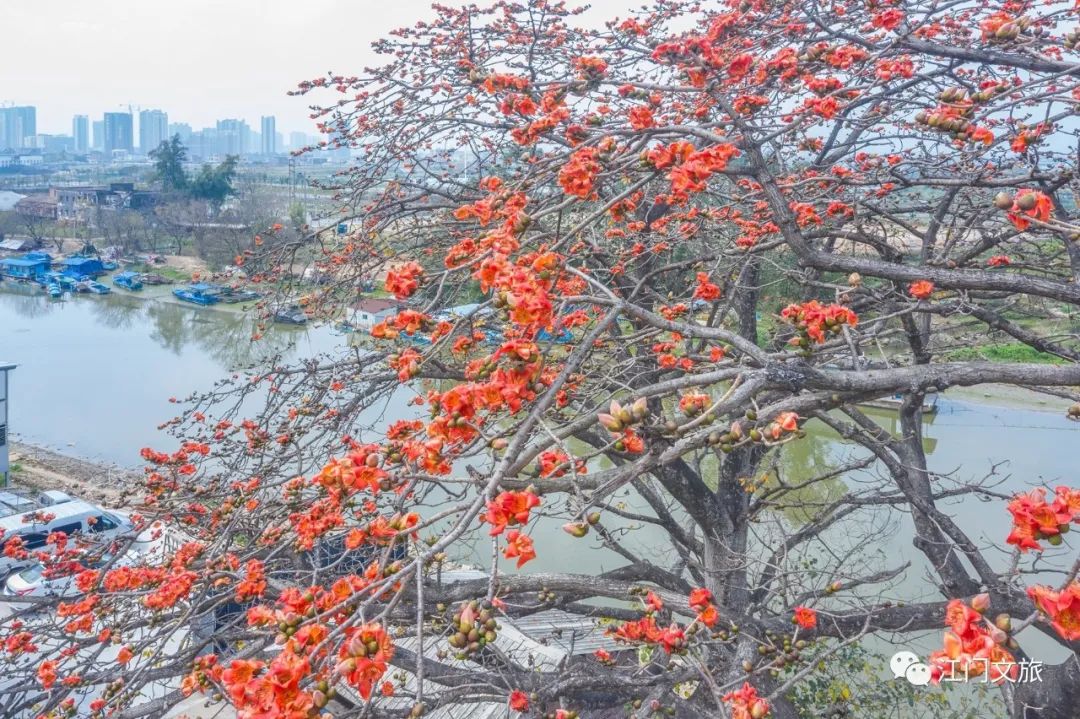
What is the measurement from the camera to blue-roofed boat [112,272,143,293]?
824 inches

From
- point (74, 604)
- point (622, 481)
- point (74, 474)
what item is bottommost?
point (74, 474)

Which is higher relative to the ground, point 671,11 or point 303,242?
point 671,11

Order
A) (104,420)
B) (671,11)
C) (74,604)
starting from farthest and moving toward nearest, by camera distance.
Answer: (104,420) < (671,11) < (74,604)

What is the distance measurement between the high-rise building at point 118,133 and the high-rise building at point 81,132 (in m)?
20.3

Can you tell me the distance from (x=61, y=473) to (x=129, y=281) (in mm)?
13060

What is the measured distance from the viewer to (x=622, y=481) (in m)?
1.30

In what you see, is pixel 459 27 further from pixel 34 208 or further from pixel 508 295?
pixel 34 208

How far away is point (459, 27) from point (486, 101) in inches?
20.7

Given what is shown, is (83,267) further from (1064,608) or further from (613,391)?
(1064,608)

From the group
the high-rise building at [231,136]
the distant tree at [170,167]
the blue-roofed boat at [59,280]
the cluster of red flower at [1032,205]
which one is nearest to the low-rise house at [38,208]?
the distant tree at [170,167]

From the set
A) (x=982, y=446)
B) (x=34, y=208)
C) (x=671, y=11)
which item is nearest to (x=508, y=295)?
(x=671, y=11)

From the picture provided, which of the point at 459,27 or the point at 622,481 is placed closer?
the point at 622,481

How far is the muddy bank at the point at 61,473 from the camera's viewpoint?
9203 mm

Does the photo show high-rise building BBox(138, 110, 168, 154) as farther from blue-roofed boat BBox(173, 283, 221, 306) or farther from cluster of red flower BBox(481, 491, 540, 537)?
cluster of red flower BBox(481, 491, 540, 537)
